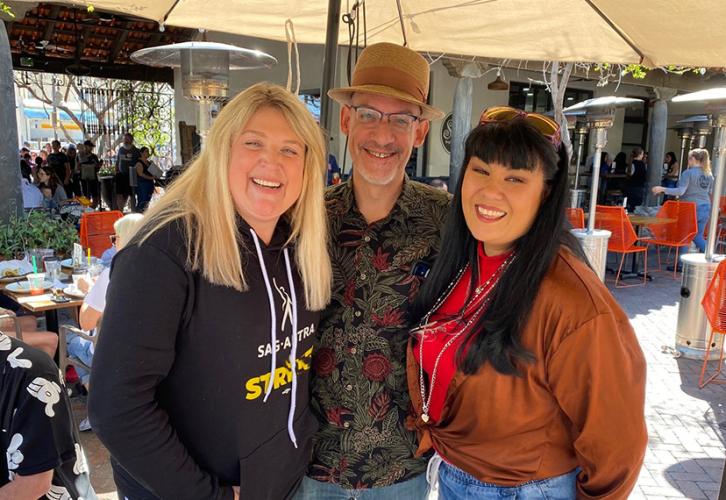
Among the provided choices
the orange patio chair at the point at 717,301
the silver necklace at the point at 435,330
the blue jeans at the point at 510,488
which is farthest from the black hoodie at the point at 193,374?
the orange patio chair at the point at 717,301

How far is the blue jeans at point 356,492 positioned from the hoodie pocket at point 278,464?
0.17 metres

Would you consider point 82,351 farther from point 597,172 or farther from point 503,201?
point 597,172

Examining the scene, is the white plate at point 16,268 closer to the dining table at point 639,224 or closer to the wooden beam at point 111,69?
the dining table at point 639,224

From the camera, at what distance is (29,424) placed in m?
1.68

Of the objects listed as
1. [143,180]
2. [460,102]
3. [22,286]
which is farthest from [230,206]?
[143,180]

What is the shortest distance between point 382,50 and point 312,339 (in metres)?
1.18

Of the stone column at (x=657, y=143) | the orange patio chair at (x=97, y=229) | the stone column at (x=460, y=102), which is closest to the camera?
the orange patio chair at (x=97, y=229)

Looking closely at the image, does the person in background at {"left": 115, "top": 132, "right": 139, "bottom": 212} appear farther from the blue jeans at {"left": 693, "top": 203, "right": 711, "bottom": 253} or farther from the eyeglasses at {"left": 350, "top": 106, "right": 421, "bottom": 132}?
the eyeglasses at {"left": 350, "top": 106, "right": 421, "bottom": 132}

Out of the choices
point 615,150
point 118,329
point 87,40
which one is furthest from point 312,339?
point 615,150

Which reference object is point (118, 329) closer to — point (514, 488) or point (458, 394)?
point (458, 394)

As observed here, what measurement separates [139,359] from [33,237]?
5270mm

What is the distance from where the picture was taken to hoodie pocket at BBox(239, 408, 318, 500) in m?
1.49

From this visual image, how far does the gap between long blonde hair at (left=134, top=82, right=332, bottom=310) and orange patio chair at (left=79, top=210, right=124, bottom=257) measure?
17.7 ft

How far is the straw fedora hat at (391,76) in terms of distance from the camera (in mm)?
2057
